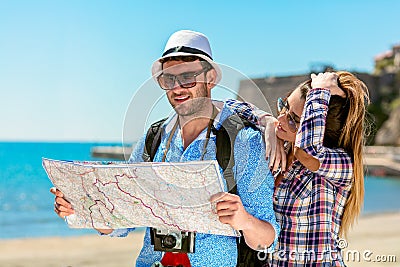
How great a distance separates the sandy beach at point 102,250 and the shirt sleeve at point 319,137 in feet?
18.3

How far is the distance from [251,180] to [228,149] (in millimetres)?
108

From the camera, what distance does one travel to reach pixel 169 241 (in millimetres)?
1801

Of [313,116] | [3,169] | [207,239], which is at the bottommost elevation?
[3,169]

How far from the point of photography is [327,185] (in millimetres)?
2154

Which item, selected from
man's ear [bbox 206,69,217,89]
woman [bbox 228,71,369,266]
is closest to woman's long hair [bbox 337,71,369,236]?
woman [bbox 228,71,369,266]

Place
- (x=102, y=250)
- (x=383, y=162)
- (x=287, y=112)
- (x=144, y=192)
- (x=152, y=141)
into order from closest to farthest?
(x=144, y=192) → (x=152, y=141) → (x=287, y=112) → (x=102, y=250) → (x=383, y=162)

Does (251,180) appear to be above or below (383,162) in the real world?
above

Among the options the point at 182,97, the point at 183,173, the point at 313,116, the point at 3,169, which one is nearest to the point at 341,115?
→ the point at 313,116

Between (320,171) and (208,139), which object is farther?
(320,171)

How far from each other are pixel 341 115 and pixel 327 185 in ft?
0.78

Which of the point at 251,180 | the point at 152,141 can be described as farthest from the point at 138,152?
the point at 251,180

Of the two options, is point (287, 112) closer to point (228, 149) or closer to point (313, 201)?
point (313, 201)

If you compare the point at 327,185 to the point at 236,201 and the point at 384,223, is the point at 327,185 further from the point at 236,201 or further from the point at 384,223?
the point at 384,223

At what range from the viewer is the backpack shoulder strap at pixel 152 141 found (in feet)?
Result: 6.40
